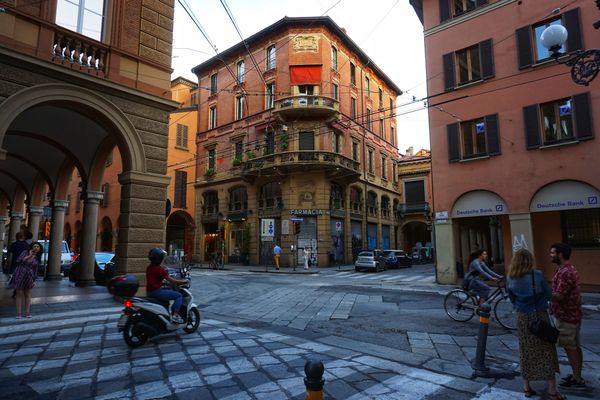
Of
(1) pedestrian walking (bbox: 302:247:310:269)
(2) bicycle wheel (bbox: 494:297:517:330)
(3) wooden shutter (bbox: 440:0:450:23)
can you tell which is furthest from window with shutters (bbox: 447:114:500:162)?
(1) pedestrian walking (bbox: 302:247:310:269)

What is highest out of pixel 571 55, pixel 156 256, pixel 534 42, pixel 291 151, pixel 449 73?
pixel 534 42

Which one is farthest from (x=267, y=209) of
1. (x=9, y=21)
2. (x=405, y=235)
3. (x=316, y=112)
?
(x=9, y=21)

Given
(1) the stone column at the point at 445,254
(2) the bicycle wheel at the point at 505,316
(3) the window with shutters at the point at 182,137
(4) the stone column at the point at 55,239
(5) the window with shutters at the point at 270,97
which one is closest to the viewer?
(2) the bicycle wheel at the point at 505,316

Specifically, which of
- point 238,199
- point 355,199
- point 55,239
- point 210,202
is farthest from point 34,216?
point 355,199

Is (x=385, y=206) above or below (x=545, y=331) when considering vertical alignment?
above

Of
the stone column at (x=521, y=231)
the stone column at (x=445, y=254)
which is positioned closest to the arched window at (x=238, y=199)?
the stone column at (x=445, y=254)

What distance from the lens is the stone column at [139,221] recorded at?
32.3ft

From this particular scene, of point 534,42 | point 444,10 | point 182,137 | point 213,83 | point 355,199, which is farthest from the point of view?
point 182,137

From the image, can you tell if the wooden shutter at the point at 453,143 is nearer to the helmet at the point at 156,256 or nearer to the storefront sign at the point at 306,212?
the storefront sign at the point at 306,212

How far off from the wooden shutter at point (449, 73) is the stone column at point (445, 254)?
19.0 ft

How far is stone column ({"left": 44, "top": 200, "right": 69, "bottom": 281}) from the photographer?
14.7 metres

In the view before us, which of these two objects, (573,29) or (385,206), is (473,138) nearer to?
(573,29)

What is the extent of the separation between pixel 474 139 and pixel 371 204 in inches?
783

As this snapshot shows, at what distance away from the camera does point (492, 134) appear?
1555 cm
